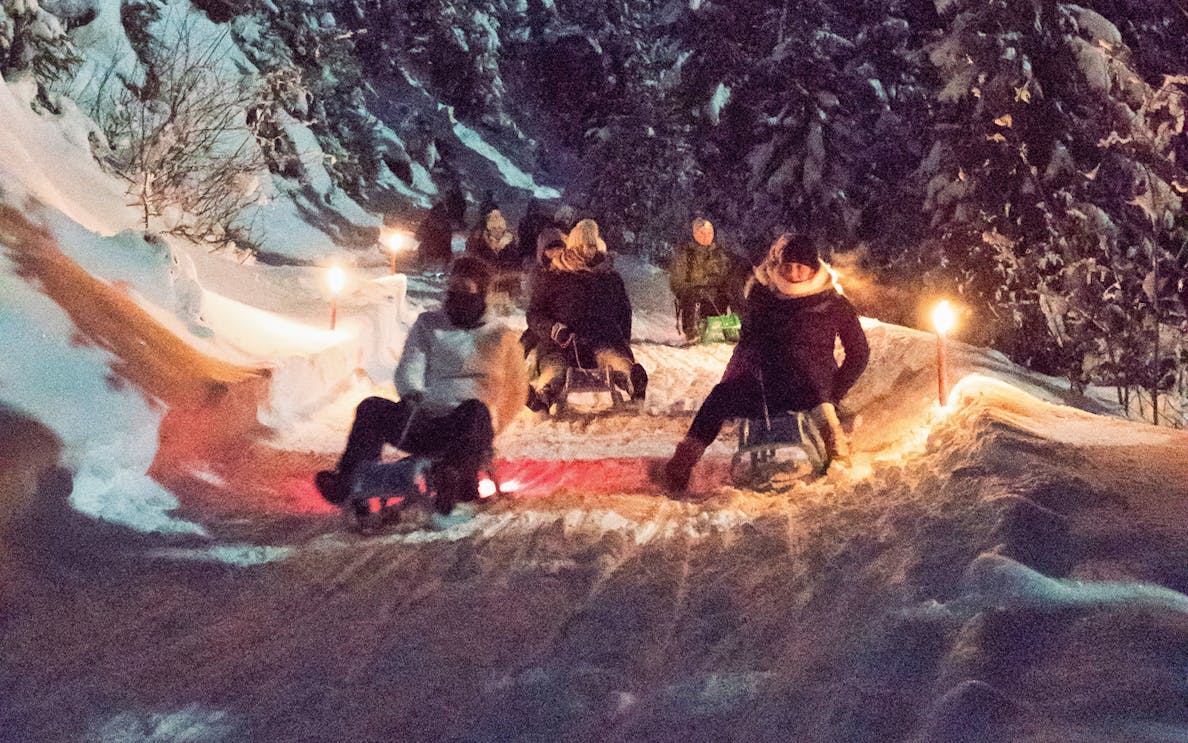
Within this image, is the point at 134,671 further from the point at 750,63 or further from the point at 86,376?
the point at 750,63

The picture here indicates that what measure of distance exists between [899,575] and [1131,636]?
2.96ft

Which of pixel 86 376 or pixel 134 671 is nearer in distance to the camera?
pixel 134 671

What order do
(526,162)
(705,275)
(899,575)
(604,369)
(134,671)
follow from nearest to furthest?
(134,671) < (899,575) < (604,369) < (705,275) < (526,162)

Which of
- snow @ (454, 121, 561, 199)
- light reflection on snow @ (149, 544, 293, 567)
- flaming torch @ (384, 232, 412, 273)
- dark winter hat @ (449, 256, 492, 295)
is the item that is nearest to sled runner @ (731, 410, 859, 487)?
dark winter hat @ (449, 256, 492, 295)

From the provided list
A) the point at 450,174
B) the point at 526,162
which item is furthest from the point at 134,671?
the point at 526,162

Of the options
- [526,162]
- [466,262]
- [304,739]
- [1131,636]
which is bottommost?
[304,739]

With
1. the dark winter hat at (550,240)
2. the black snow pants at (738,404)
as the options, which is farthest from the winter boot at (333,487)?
the dark winter hat at (550,240)

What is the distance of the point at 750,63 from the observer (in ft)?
66.7

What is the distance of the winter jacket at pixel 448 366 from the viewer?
17.7ft

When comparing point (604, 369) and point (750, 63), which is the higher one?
point (750, 63)

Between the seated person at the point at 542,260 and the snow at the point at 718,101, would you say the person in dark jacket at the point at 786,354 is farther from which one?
the snow at the point at 718,101

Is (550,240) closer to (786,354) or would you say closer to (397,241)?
(786,354)

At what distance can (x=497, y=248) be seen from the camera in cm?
1401

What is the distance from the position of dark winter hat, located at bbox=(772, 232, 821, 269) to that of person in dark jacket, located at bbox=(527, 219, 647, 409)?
9.32 ft
